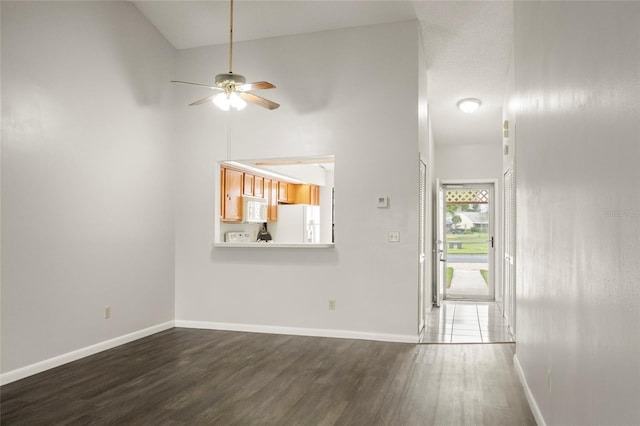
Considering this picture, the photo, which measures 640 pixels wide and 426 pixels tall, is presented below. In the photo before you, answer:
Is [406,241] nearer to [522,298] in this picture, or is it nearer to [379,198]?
[379,198]

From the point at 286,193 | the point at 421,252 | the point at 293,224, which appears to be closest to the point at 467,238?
the point at 293,224

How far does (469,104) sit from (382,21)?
7.81ft

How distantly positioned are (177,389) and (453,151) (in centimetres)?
706

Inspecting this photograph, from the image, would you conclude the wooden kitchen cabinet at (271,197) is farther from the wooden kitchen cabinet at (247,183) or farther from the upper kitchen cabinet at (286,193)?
the wooden kitchen cabinet at (247,183)

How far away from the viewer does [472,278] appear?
29.3ft

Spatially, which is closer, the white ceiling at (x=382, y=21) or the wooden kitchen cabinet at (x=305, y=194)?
the white ceiling at (x=382, y=21)

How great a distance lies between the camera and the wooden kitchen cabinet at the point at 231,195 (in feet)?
20.1

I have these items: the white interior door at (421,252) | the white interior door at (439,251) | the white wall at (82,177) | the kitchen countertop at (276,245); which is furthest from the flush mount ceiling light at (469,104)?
the white wall at (82,177)

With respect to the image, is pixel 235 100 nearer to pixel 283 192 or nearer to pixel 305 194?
pixel 283 192

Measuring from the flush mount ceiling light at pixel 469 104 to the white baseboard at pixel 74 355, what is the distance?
505cm

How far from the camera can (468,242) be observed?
8922 millimetres

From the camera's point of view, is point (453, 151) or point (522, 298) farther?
point (453, 151)

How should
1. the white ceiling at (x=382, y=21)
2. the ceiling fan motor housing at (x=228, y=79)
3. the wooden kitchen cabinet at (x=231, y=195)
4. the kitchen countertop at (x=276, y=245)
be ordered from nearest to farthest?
1. the ceiling fan motor housing at (x=228, y=79)
2. the white ceiling at (x=382, y=21)
3. the kitchen countertop at (x=276, y=245)
4. the wooden kitchen cabinet at (x=231, y=195)

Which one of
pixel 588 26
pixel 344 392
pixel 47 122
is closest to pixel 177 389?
pixel 344 392
